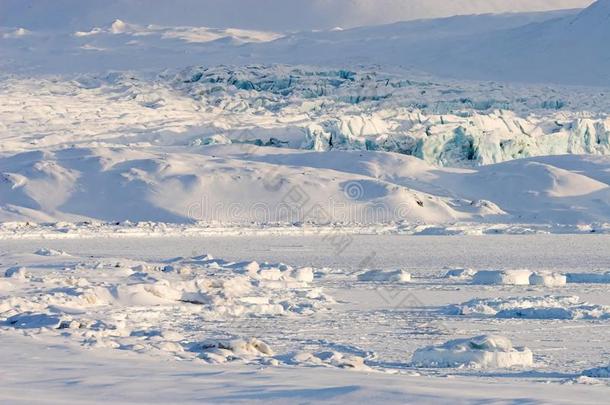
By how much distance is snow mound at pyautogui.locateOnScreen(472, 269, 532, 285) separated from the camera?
1308 cm

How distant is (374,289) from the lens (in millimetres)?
12211

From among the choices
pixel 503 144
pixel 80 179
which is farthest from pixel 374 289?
pixel 503 144

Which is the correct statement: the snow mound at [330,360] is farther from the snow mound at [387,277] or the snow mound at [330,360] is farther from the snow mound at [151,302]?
the snow mound at [387,277]

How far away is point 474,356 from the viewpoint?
689cm

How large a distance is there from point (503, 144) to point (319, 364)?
27581 millimetres

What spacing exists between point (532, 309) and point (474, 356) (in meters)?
3.04

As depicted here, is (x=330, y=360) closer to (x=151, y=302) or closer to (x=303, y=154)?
(x=151, y=302)

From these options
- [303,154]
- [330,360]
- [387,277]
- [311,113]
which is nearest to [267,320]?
[330,360]

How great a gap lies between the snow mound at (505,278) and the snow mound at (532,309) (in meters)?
2.24

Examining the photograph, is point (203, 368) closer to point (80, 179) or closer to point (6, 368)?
point (6, 368)

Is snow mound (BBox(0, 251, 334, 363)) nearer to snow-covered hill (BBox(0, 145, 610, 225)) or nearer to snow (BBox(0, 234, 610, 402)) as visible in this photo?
snow (BBox(0, 234, 610, 402))

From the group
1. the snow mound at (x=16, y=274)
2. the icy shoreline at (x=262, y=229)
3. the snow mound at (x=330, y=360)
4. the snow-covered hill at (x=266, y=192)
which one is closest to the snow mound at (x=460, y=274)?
the snow mound at (x=16, y=274)

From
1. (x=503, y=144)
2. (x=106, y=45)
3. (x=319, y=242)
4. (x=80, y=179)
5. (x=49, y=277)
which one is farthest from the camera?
(x=106, y=45)

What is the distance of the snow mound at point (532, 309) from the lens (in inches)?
380
